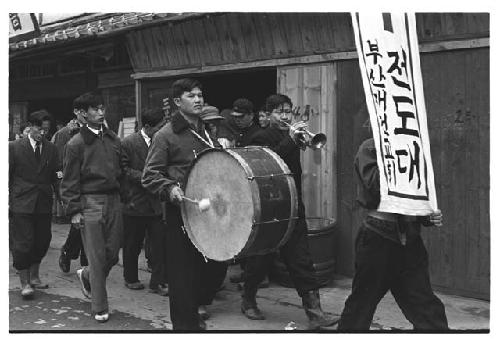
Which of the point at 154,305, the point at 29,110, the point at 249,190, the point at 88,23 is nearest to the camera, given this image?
the point at 249,190

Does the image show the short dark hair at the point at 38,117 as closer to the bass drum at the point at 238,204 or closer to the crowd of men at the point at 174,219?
the crowd of men at the point at 174,219

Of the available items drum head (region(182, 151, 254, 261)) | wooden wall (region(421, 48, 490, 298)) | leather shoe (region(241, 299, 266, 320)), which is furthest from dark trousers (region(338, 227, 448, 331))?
wooden wall (region(421, 48, 490, 298))

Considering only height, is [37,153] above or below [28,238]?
above

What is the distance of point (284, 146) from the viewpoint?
19.8ft

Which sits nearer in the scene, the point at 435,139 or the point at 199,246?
the point at 199,246

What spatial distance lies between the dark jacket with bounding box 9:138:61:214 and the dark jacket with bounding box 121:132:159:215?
0.94m

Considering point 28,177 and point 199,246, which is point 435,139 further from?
point 28,177

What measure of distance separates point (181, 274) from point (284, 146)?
5.59 ft

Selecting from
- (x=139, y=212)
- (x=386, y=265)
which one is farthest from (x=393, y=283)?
(x=139, y=212)

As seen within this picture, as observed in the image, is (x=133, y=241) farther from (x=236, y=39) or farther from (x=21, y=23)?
(x=21, y=23)

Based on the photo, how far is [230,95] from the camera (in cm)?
1146

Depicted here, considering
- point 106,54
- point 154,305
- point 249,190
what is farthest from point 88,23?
point 249,190

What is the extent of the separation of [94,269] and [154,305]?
0.97 m

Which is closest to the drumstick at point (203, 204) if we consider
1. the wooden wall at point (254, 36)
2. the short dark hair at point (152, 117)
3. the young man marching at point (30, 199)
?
the short dark hair at point (152, 117)
